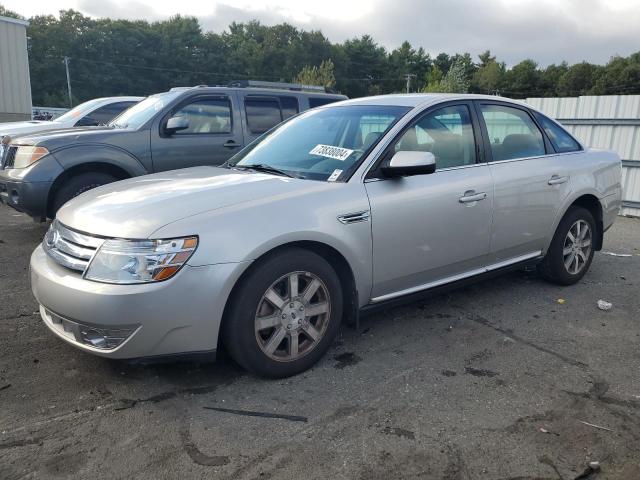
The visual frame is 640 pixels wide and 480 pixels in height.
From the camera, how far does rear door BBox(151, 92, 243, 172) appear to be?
21.7 feet

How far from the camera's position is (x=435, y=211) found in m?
3.66

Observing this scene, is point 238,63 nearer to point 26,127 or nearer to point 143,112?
point 26,127

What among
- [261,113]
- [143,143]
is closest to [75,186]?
[143,143]

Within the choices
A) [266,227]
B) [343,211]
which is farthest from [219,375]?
[343,211]

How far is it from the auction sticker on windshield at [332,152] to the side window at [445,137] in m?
0.35

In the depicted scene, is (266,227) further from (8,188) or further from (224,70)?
(224,70)

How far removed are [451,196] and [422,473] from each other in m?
2.00

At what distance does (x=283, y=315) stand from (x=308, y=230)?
1.68 feet

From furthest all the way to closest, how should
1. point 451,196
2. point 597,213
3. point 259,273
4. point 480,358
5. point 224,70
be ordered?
point 224,70 < point 597,213 < point 451,196 < point 480,358 < point 259,273

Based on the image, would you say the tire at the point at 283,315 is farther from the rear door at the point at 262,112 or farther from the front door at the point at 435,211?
the rear door at the point at 262,112

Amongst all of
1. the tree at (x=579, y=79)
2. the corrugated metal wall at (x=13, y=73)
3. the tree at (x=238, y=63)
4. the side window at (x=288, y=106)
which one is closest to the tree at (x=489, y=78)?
the tree at (x=238, y=63)

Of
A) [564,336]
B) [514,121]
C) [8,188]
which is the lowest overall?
[564,336]

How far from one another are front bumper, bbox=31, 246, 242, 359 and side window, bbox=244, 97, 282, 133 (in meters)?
4.79

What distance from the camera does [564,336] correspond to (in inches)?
154
